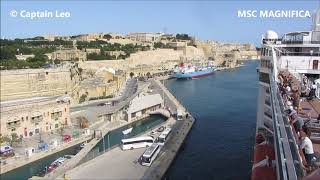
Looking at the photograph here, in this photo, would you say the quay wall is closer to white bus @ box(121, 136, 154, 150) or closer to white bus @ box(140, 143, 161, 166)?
white bus @ box(140, 143, 161, 166)

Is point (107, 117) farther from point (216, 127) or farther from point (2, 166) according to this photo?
point (2, 166)

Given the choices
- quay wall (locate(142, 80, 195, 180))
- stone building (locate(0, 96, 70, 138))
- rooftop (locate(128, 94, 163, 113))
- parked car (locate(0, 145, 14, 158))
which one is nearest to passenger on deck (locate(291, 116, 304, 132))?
quay wall (locate(142, 80, 195, 180))

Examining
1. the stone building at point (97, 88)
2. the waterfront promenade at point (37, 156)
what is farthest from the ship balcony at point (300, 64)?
the stone building at point (97, 88)

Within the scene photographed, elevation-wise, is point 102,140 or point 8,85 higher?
point 8,85

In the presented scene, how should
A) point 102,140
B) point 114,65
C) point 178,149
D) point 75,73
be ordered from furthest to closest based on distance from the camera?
point 114,65 → point 75,73 → point 102,140 → point 178,149

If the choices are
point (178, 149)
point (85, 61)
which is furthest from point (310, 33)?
point (85, 61)

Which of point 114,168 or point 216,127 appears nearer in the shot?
point 114,168
